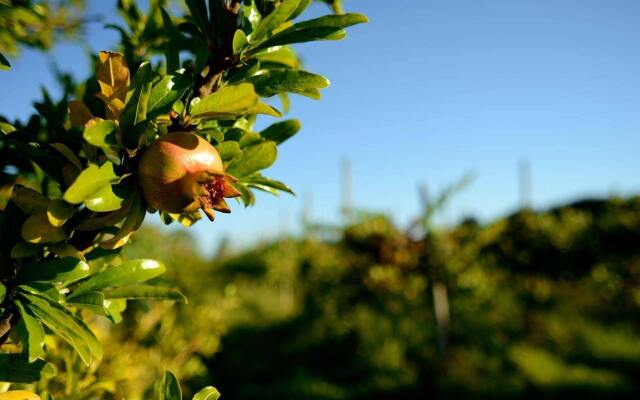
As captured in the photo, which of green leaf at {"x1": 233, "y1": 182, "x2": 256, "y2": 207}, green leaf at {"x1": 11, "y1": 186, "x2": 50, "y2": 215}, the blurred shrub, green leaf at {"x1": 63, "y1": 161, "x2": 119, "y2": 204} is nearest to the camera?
green leaf at {"x1": 63, "y1": 161, "x2": 119, "y2": 204}

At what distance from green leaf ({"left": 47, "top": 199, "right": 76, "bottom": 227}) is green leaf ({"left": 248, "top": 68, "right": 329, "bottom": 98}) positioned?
31 cm

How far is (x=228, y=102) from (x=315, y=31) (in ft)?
0.65

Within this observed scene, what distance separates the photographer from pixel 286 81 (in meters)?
0.65

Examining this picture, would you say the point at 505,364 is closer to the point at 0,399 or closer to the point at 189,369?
the point at 189,369

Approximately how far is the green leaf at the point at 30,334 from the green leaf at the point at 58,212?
140 mm

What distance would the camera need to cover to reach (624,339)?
5676 mm

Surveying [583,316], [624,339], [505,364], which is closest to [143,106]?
[505,364]

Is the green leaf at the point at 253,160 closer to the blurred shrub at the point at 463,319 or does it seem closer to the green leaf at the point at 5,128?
the green leaf at the point at 5,128

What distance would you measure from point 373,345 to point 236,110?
5821 millimetres

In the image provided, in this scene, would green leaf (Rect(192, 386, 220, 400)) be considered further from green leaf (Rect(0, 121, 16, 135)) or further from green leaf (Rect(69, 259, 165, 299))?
green leaf (Rect(0, 121, 16, 135))

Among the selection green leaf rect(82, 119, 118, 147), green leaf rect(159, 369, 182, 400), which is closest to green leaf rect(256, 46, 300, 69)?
green leaf rect(82, 119, 118, 147)

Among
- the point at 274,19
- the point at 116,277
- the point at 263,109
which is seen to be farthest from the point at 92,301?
the point at 274,19

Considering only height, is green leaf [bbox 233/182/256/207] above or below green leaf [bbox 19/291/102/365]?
above

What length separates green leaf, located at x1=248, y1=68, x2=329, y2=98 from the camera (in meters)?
→ 0.64
